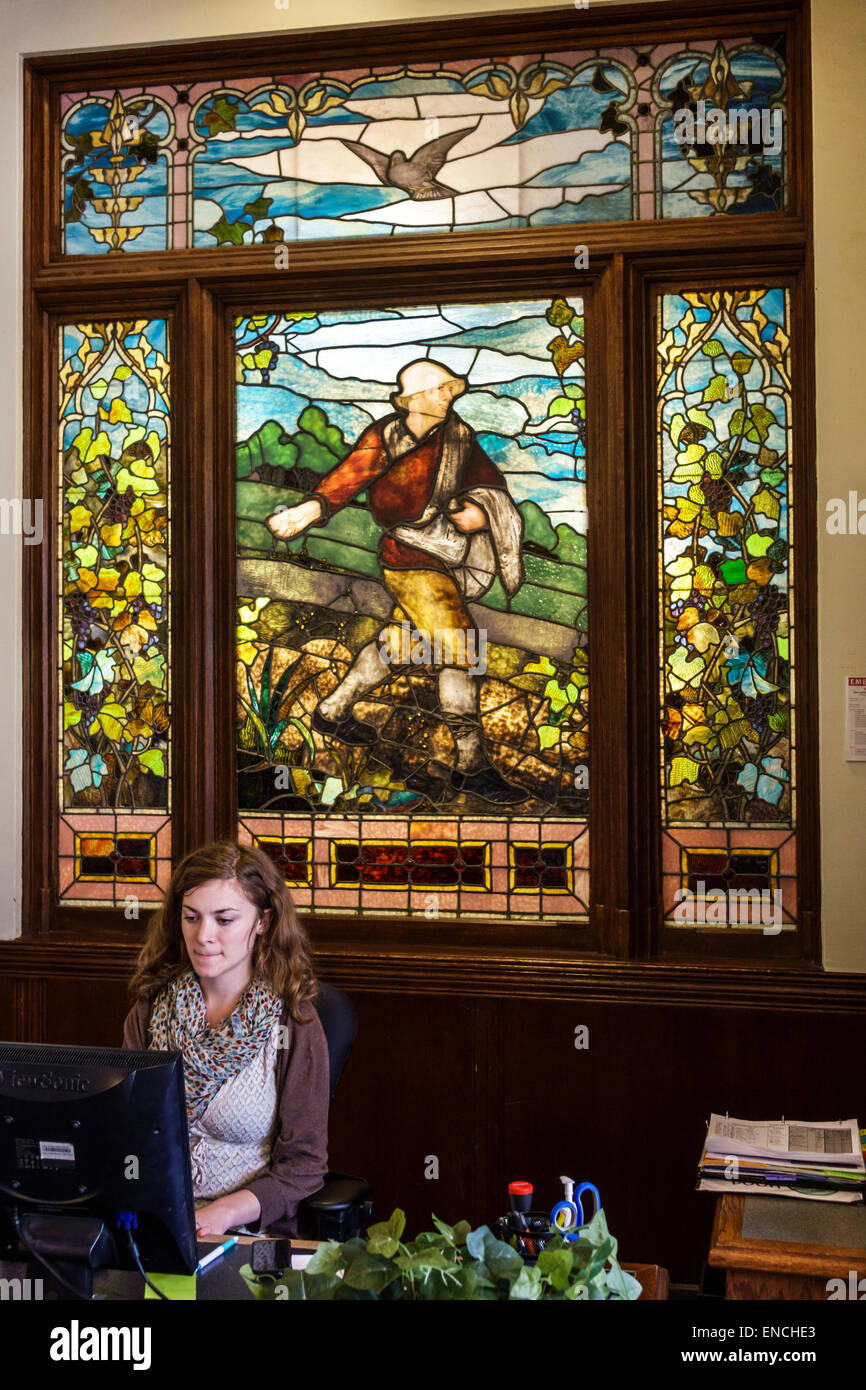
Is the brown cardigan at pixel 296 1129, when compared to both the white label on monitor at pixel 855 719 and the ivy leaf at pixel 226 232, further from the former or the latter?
the ivy leaf at pixel 226 232

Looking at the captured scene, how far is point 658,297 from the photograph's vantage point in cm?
346

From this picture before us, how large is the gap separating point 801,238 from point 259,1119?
2621mm

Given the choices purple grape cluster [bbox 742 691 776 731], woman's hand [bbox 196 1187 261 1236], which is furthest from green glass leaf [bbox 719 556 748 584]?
woman's hand [bbox 196 1187 261 1236]

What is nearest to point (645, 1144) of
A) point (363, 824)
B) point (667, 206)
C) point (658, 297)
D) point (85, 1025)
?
point (363, 824)

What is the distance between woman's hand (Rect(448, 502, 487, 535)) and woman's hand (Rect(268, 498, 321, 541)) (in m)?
0.42

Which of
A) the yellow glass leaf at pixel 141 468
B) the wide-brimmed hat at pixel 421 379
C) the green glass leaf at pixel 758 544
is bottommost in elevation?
the green glass leaf at pixel 758 544

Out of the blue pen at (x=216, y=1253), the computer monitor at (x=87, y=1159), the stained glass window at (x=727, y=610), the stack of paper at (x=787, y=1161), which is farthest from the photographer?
the stained glass window at (x=727, y=610)

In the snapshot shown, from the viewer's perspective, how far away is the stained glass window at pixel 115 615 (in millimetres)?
3709

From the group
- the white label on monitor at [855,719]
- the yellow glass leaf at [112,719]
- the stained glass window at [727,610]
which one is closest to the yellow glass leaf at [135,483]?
the yellow glass leaf at [112,719]

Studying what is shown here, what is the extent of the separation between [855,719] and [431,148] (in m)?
2.00

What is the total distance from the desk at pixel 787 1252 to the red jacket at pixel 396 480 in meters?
2.04

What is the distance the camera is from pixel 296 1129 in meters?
2.34

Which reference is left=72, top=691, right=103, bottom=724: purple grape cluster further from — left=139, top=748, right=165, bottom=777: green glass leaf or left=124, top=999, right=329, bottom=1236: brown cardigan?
left=124, top=999, right=329, bottom=1236: brown cardigan

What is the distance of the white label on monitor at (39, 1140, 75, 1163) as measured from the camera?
1641 mm
